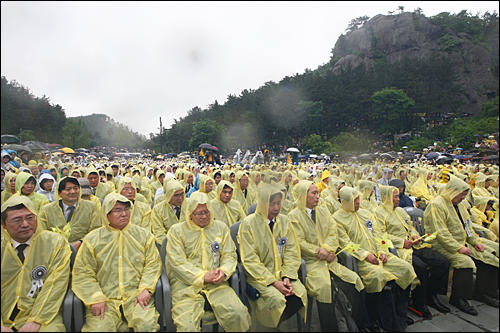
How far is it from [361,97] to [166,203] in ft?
135

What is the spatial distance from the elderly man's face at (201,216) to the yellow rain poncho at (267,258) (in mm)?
432

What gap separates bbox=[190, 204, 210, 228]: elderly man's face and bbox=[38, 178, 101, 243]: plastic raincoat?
181 centimetres

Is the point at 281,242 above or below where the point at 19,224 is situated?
below

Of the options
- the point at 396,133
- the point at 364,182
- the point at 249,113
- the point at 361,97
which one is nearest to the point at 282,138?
the point at 249,113

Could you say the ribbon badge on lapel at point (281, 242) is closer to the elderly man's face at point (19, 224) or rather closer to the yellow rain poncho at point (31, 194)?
the elderly man's face at point (19, 224)

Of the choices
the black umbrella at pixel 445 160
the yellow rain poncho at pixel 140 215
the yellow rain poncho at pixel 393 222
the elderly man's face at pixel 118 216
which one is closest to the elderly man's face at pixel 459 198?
the yellow rain poncho at pixel 393 222

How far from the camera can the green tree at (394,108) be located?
117 feet

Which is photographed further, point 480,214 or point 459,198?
point 480,214

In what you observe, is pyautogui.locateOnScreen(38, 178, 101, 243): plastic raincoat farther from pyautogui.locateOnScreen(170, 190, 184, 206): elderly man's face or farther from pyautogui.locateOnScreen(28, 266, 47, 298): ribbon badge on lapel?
pyautogui.locateOnScreen(28, 266, 47, 298): ribbon badge on lapel

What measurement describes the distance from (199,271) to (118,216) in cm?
103

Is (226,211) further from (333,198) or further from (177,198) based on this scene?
(333,198)

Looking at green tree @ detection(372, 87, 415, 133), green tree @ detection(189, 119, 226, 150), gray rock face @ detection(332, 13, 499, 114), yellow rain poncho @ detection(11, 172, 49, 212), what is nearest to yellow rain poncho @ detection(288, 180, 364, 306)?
yellow rain poncho @ detection(11, 172, 49, 212)

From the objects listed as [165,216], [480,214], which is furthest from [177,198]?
[480,214]

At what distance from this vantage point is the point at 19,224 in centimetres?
235
